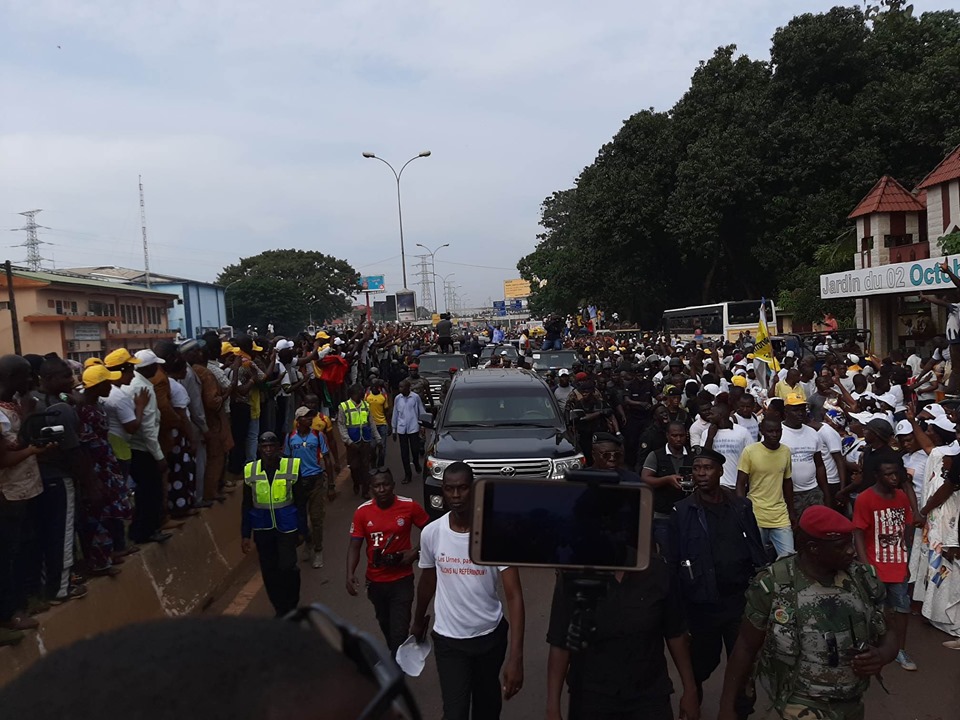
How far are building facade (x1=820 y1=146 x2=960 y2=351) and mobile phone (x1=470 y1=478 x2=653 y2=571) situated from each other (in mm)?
20385

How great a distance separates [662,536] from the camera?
482 cm

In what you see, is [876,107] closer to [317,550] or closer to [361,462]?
[361,462]

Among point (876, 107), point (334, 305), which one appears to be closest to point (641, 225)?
point (876, 107)

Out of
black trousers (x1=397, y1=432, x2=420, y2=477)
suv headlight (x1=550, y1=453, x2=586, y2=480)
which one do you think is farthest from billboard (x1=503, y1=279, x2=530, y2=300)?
suv headlight (x1=550, y1=453, x2=586, y2=480)

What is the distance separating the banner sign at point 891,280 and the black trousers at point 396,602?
18.8 meters

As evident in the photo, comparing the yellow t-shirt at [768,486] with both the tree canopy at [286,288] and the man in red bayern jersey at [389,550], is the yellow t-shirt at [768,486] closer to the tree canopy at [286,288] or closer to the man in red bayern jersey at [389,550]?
the man in red bayern jersey at [389,550]

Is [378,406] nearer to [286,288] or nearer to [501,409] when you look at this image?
[501,409]

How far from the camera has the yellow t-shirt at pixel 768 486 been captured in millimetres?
6566

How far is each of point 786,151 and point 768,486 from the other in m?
34.8

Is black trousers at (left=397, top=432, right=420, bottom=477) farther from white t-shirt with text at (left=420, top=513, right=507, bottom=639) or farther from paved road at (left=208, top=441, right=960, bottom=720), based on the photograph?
white t-shirt with text at (left=420, top=513, right=507, bottom=639)

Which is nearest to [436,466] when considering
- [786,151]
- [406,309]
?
[786,151]

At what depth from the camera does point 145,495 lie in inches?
281

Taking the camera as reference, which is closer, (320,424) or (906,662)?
(906,662)

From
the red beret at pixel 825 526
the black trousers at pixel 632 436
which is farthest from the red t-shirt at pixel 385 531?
the black trousers at pixel 632 436
